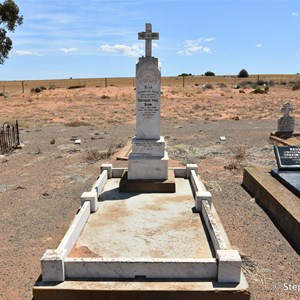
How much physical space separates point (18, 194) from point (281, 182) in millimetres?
6737

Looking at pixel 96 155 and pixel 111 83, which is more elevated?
pixel 111 83

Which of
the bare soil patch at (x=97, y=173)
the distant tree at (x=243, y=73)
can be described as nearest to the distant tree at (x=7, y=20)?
the bare soil patch at (x=97, y=173)

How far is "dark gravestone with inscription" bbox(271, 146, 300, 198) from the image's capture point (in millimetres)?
8586

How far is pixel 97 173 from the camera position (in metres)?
11.2

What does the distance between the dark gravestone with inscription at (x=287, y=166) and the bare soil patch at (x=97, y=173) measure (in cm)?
98

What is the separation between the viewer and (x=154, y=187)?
8.41m

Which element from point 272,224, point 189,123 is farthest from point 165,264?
point 189,123

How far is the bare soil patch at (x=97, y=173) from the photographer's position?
Result: 5758 mm

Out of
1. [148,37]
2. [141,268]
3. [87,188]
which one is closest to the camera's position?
[141,268]

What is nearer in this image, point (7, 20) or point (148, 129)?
point (148, 129)

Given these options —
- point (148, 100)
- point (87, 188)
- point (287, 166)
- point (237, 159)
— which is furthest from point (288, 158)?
point (87, 188)

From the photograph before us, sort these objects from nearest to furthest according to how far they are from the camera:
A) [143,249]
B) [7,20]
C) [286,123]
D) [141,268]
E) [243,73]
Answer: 1. [141,268]
2. [143,249]
3. [286,123]
4. [7,20]
5. [243,73]

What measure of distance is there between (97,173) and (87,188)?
1.49m

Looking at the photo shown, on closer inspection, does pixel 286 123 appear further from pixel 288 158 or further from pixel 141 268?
pixel 141 268
